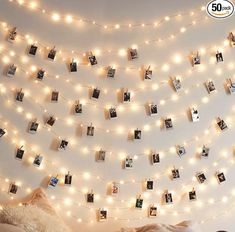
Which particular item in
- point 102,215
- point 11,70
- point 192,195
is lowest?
point 102,215

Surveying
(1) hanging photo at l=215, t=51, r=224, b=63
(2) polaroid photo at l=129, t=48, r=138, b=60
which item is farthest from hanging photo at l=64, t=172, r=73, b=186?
(1) hanging photo at l=215, t=51, r=224, b=63

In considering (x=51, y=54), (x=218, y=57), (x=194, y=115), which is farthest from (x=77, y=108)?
(x=218, y=57)

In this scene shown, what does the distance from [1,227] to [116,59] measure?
1.25 meters

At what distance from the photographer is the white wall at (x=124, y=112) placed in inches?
102

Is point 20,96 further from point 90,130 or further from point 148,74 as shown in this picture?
point 148,74

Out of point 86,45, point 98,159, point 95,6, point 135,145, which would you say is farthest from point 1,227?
point 95,6

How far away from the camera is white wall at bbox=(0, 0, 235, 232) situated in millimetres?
2578

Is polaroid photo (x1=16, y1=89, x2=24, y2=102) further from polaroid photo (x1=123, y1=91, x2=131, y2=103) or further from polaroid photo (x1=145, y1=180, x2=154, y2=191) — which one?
polaroid photo (x1=145, y1=180, x2=154, y2=191)

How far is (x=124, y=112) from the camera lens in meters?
2.77

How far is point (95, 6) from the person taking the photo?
2.70m

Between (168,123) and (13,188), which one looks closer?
(13,188)

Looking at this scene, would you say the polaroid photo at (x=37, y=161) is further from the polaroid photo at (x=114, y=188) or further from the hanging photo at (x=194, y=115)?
the hanging photo at (x=194, y=115)

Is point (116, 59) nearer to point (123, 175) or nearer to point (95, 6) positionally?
point (95, 6)

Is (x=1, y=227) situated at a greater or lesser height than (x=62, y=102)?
lesser
